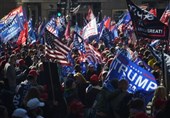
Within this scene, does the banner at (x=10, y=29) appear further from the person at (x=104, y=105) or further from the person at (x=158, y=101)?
the person at (x=158, y=101)

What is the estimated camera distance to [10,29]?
70.6 feet

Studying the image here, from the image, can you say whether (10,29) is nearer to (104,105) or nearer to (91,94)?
(91,94)

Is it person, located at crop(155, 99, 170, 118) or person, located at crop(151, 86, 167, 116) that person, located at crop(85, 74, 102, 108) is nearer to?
person, located at crop(151, 86, 167, 116)

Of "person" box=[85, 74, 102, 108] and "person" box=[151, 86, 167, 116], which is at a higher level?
"person" box=[151, 86, 167, 116]

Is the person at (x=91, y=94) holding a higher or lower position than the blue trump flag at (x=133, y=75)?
lower

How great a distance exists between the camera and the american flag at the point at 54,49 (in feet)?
41.9

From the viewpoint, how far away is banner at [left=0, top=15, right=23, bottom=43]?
21.4 m

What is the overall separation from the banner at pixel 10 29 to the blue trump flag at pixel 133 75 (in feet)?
37.5

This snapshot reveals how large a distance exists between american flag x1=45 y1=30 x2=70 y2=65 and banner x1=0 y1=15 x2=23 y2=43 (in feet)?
28.1

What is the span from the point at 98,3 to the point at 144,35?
146 feet

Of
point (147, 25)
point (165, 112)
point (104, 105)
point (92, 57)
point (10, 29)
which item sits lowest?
point (10, 29)

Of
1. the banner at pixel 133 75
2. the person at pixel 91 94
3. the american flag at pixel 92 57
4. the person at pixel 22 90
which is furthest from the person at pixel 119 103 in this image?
the american flag at pixel 92 57

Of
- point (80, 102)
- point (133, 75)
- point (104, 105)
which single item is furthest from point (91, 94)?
point (80, 102)

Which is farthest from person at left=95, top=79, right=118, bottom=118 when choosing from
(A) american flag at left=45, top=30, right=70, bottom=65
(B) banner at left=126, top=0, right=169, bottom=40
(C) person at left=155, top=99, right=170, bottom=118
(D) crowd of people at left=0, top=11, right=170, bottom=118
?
(B) banner at left=126, top=0, right=169, bottom=40
